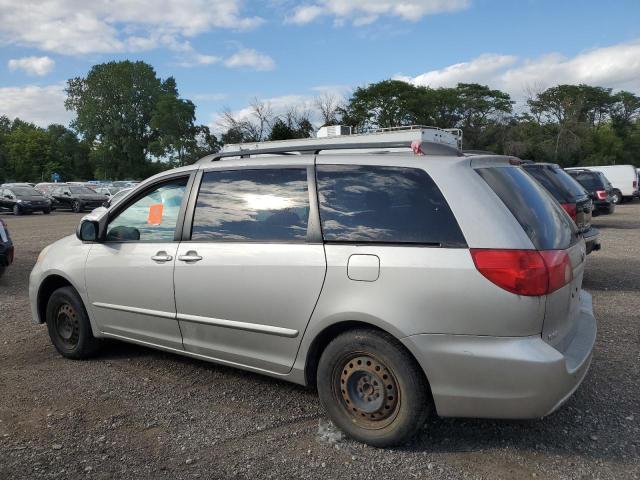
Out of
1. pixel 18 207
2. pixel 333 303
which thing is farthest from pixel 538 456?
pixel 18 207

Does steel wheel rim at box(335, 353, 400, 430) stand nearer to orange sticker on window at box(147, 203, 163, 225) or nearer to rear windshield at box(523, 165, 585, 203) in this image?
orange sticker on window at box(147, 203, 163, 225)

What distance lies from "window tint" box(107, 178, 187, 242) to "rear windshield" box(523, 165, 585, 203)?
17.7ft

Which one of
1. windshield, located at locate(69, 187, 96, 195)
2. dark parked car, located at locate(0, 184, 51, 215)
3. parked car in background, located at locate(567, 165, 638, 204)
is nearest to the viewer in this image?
parked car in background, located at locate(567, 165, 638, 204)

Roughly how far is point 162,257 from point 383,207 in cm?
176

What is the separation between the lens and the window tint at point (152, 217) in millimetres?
4188

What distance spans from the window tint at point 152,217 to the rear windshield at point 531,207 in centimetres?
224

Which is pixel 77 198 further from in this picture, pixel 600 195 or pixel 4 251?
pixel 600 195

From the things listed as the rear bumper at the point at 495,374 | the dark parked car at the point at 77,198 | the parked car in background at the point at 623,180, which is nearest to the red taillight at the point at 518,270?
the rear bumper at the point at 495,374

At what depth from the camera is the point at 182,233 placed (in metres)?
4.05

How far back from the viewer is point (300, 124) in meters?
49.2

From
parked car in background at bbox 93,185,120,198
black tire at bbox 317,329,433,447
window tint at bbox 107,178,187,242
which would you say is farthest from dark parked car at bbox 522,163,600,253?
parked car in background at bbox 93,185,120,198

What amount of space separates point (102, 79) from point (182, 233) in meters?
79.0

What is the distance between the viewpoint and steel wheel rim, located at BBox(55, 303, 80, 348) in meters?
4.82

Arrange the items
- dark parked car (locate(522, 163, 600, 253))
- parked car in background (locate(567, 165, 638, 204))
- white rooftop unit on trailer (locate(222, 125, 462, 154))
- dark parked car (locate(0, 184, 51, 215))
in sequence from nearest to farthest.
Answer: white rooftop unit on trailer (locate(222, 125, 462, 154)) < dark parked car (locate(522, 163, 600, 253)) < parked car in background (locate(567, 165, 638, 204)) < dark parked car (locate(0, 184, 51, 215))
